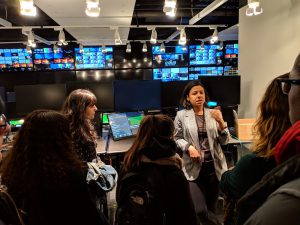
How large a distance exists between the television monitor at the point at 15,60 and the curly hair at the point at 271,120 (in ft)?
25.8

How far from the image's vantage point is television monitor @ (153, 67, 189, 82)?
8250 mm

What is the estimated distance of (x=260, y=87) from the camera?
334 cm

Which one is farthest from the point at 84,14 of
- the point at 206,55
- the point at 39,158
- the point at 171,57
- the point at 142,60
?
the point at 206,55

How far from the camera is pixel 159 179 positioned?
1.51m

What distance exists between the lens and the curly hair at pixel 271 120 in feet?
3.86

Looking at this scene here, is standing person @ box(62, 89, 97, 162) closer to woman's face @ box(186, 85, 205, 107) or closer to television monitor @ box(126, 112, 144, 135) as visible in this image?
woman's face @ box(186, 85, 205, 107)

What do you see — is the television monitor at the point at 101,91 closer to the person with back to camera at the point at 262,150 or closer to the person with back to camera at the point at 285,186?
the person with back to camera at the point at 262,150

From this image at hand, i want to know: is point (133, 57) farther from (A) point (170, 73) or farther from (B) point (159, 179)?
(B) point (159, 179)

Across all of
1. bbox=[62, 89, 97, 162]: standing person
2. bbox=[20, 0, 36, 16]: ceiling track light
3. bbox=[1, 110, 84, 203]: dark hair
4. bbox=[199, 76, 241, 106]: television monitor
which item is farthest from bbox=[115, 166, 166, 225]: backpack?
bbox=[199, 76, 241, 106]: television monitor

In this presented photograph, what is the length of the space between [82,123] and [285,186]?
1767 mm

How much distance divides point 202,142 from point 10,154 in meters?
1.67

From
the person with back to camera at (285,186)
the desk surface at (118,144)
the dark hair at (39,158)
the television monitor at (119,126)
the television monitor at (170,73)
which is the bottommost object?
the desk surface at (118,144)

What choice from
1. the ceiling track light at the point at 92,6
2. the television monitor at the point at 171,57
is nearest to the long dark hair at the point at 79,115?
the ceiling track light at the point at 92,6

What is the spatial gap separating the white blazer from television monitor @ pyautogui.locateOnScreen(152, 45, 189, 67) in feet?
19.0
